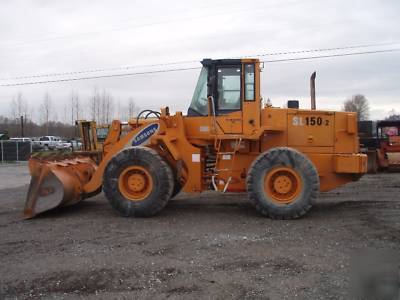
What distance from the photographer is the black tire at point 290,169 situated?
8.92 m

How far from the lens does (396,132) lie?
1988 centimetres

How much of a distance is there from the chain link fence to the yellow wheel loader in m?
28.1

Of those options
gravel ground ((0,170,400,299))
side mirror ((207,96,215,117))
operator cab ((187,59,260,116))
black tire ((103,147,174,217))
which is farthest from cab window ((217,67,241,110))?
gravel ground ((0,170,400,299))

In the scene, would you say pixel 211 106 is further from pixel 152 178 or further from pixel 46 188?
pixel 46 188

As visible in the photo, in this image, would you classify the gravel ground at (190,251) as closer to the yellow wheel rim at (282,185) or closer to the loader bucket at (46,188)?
the loader bucket at (46,188)

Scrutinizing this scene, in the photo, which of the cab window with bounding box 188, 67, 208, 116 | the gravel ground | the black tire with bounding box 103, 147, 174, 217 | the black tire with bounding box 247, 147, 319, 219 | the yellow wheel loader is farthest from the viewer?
the cab window with bounding box 188, 67, 208, 116

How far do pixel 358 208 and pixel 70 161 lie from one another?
20.7 ft

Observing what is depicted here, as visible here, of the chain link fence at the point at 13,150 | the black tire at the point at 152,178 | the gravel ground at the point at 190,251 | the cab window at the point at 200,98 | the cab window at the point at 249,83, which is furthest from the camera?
the chain link fence at the point at 13,150

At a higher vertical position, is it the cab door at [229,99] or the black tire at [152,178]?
the cab door at [229,99]

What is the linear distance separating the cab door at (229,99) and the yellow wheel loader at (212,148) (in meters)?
0.02

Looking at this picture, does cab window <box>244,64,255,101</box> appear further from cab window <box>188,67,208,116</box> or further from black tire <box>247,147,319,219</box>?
black tire <box>247,147,319,219</box>

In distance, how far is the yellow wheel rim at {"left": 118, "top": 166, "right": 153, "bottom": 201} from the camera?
9.43 meters

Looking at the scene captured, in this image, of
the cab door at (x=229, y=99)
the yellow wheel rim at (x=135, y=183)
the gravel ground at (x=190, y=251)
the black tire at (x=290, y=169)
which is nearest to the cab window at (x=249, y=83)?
the cab door at (x=229, y=99)

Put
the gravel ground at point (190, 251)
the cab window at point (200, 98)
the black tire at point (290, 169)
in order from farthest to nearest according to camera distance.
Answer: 1. the cab window at point (200, 98)
2. the black tire at point (290, 169)
3. the gravel ground at point (190, 251)
